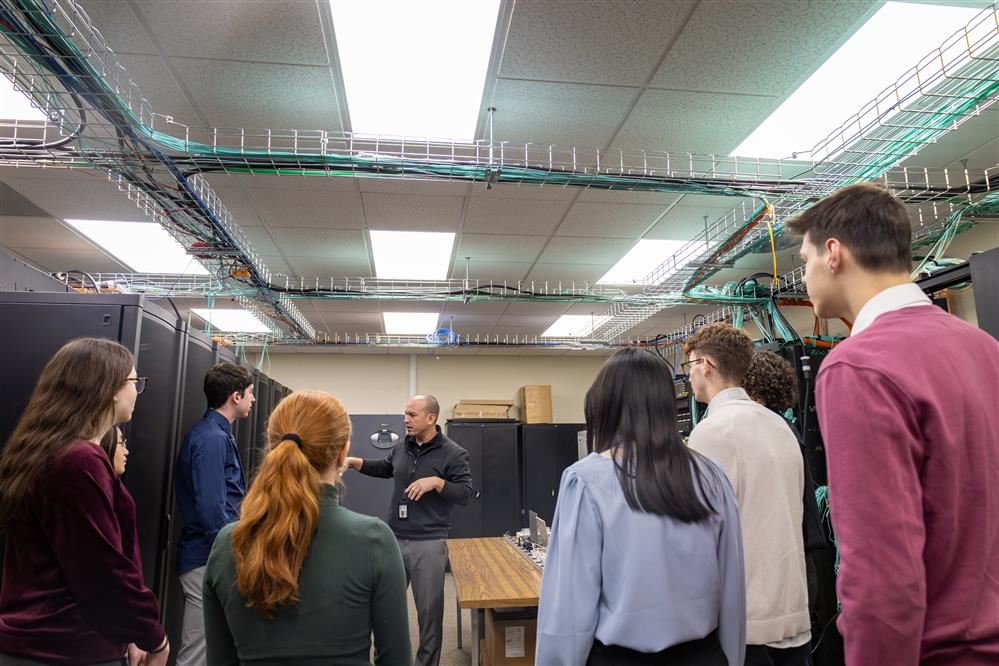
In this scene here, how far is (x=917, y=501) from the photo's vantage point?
73 cm

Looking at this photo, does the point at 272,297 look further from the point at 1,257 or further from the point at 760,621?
the point at 760,621

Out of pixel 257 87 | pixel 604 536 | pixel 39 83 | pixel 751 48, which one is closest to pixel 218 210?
pixel 257 87

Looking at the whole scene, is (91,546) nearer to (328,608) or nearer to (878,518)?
(328,608)

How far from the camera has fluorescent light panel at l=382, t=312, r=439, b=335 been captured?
600 centimetres

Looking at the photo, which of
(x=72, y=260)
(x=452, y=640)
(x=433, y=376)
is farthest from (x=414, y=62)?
(x=433, y=376)

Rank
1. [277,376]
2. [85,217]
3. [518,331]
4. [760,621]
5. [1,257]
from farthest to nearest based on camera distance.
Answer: [277,376] → [518,331] → [85,217] → [1,257] → [760,621]

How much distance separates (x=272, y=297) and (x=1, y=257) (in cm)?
238

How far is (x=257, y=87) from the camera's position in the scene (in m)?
2.42

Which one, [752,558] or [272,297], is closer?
[752,558]

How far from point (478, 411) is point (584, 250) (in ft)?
11.2

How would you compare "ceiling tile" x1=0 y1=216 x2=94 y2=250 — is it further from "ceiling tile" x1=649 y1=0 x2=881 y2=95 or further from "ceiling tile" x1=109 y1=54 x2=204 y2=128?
"ceiling tile" x1=649 y1=0 x2=881 y2=95

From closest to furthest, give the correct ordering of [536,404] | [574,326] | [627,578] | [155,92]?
[627,578]
[155,92]
[574,326]
[536,404]

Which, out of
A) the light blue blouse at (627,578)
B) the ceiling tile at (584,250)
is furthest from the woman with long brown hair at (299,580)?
the ceiling tile at (584,250)

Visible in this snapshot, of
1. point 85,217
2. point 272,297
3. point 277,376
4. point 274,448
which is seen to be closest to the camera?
point 274,448
